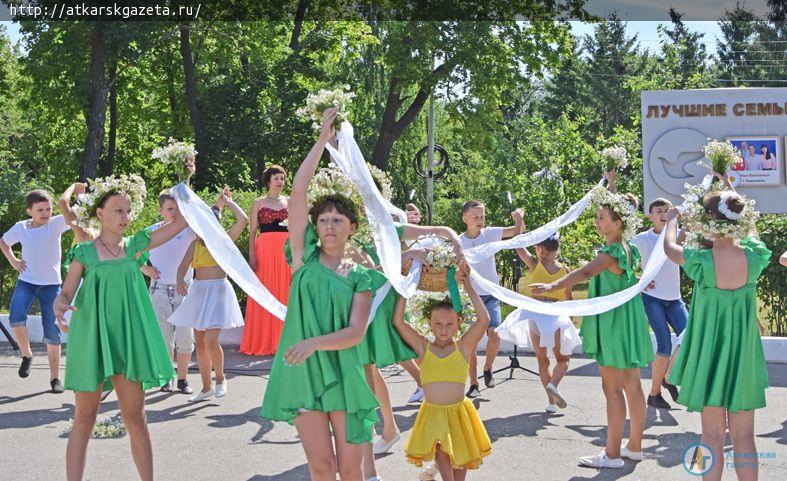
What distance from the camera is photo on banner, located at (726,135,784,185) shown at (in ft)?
51.9

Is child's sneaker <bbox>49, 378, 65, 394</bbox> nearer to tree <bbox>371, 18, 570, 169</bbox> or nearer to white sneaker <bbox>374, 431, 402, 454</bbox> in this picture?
white sneaker <bbox>374, 431, 402, 454</bbox>

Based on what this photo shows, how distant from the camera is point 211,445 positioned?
23.7 feet

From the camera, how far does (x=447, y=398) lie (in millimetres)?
5605

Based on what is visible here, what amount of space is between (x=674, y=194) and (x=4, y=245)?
34.2ft

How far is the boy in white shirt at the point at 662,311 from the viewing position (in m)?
8.57

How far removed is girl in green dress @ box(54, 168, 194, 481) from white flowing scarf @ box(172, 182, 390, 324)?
309 millimetres

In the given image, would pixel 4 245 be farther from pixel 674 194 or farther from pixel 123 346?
pixel 674 194

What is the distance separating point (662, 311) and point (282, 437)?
3.71 m

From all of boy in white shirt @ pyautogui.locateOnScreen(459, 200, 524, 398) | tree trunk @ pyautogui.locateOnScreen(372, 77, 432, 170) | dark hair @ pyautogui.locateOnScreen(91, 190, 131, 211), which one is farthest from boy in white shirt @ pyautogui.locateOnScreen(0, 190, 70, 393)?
tree trunk @ pyautogui.locateOnScreen(372, 77, 432, 170)

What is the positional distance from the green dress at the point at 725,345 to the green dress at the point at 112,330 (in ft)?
10.1

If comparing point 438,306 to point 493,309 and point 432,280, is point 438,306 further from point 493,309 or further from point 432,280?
point 493,309

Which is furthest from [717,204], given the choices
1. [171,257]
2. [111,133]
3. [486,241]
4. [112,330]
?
[111,133]

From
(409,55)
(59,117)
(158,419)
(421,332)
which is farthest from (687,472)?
(59,117)

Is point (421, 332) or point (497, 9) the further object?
point (497, 9)
